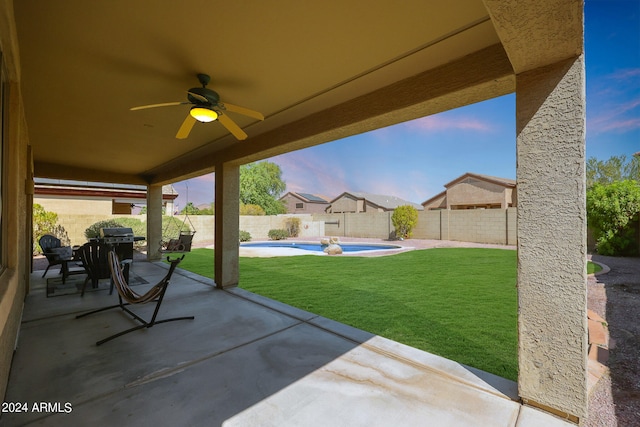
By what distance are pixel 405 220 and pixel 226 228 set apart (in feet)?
42.9

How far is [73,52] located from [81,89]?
904mm

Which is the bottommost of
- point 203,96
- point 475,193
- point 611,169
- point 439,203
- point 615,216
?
point 615,216

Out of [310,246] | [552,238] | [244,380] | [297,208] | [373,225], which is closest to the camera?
[552,238]

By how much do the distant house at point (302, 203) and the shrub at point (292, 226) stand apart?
2099 cm

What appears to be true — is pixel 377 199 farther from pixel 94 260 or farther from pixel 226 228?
pixel 94 260

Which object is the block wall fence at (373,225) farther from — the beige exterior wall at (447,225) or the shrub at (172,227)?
the shrub at (172,227)

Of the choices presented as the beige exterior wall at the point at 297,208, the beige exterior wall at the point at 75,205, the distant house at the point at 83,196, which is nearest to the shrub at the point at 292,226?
the distant house at the point at 83,196

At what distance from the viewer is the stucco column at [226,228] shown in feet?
17.8

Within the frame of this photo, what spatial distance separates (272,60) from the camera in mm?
2631

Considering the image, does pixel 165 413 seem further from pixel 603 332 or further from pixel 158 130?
pixel 603 332

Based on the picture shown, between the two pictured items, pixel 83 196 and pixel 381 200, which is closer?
pixel 83 196

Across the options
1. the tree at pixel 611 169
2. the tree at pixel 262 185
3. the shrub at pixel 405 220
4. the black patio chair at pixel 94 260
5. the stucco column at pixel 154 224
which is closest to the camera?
the black patio chair at pixel 94 260

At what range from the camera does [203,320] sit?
3.73 metres

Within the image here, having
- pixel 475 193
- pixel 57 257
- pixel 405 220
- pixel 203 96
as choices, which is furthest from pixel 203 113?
pixel 475 193
